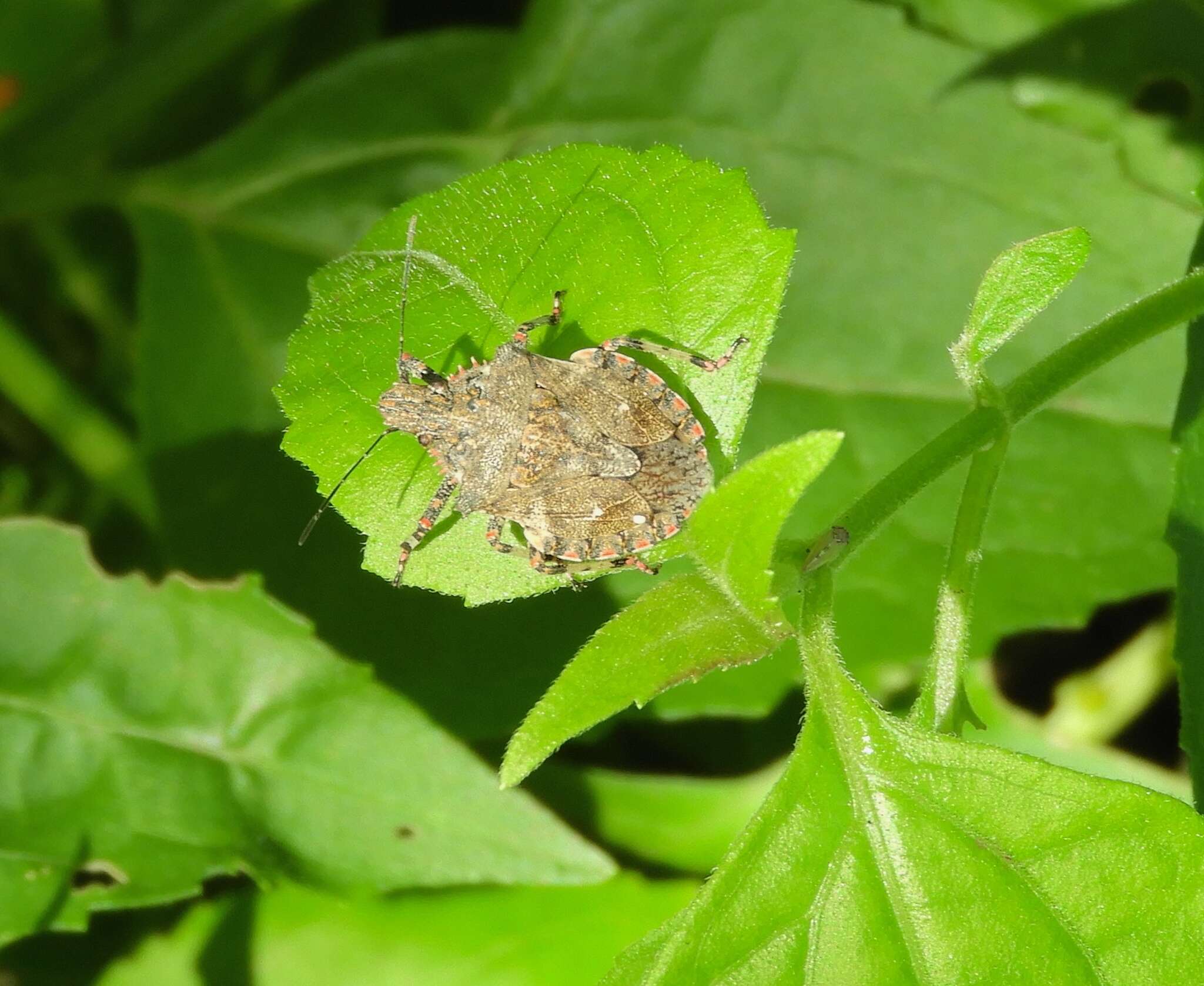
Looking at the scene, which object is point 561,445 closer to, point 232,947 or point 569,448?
point 569,448

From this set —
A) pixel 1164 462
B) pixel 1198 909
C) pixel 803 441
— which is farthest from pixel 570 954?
pixel 1164 462

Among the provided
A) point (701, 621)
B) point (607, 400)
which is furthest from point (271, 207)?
point (701, 621)

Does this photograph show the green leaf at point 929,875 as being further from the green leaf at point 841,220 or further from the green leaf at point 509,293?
the green leaf at point 841,220

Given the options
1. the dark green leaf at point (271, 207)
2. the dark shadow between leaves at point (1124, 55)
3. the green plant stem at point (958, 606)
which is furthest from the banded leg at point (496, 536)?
the dark shadow between leaves at point (1124, 55)

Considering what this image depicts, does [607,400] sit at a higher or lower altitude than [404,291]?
lower

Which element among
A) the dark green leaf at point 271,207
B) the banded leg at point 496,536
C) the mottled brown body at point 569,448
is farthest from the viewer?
the dark green leaf at point 271,207

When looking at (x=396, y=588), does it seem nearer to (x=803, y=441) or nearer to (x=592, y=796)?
(x=592, y=796)
